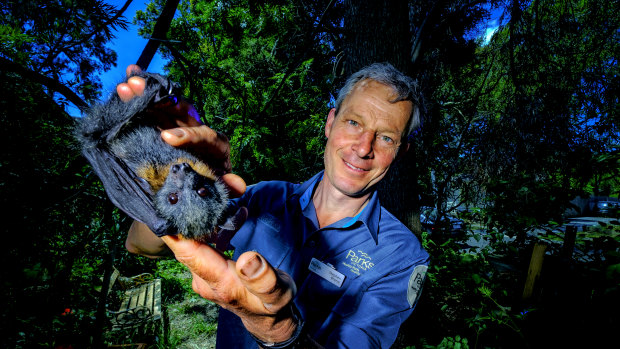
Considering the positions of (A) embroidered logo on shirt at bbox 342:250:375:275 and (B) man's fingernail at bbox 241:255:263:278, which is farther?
(A) embroidered logo on shirt at bbox 342:250:375:275

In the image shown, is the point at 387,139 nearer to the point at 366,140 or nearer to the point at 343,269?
the point at 366,140

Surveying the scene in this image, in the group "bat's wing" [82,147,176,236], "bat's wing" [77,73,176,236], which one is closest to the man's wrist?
"bat's wing" [77,73,176,236]

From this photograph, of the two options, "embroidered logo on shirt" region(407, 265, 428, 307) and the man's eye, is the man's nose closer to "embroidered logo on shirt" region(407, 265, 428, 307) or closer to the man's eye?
the man's eye

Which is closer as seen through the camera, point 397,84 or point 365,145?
point 365,145

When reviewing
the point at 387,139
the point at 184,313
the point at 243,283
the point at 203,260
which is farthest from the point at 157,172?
the point at 184,313

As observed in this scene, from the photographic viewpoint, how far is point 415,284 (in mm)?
1866

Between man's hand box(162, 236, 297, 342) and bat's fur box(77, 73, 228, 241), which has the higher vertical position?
bat's fur box(77, 73, 228, 241)

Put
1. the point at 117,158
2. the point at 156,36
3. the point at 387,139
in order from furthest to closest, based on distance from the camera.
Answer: the point at 387,139, the point at 156,36, the point at 117,158

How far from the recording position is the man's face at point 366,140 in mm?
2078

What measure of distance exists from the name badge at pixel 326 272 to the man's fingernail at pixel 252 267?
0.96 metres

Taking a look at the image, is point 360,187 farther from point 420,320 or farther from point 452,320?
point 452,320

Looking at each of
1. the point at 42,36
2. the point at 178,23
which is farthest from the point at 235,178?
the point at 178,23

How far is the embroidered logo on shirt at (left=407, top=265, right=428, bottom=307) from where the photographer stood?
182 cm

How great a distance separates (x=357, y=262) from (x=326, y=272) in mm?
240
